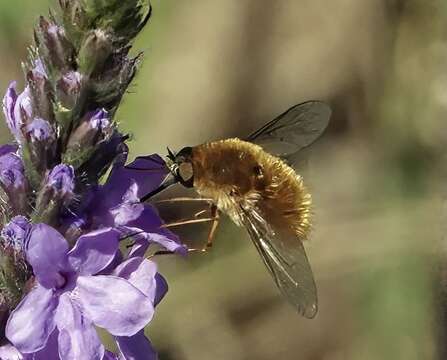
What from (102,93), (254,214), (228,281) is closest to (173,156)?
(254,214)

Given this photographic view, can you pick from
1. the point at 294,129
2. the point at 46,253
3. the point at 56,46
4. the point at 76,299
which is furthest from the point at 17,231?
the point at 294,129

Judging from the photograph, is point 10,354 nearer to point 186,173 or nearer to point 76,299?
point 76,299

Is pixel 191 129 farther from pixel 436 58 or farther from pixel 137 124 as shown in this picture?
pixel 436 58

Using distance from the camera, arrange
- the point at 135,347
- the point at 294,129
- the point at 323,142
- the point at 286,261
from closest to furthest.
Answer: the point at 135,347 < the point at 286,261 < the point at 294,129 < the point at 323,142

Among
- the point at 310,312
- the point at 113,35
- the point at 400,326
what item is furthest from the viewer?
the point at 400,326

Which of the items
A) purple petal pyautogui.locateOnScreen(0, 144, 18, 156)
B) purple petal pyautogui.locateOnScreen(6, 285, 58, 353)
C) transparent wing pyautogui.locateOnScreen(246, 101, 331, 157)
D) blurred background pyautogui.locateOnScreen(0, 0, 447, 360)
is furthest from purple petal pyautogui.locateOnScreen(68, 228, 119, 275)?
blurred background pyautogui.locateOnScreen(0, 0, 447, 360)
